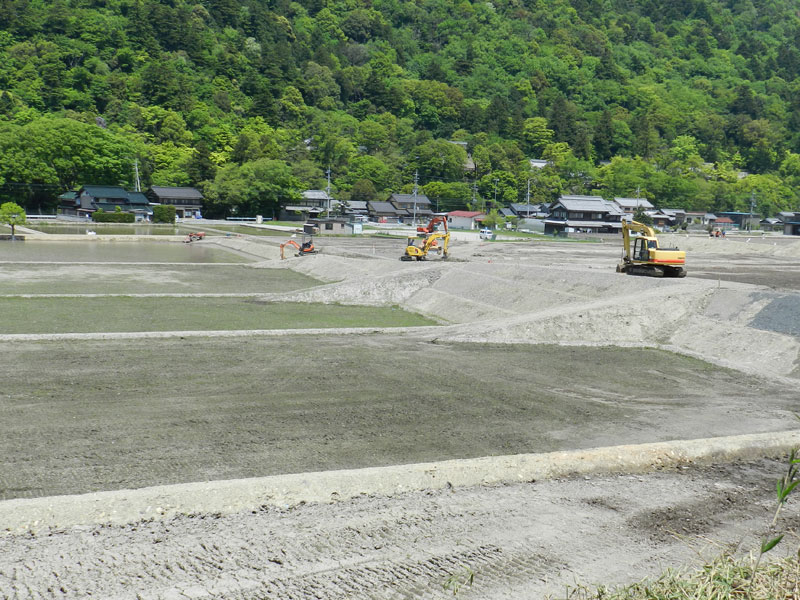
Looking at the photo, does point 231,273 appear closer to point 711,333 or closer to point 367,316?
point 367,316

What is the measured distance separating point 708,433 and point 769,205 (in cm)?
12305

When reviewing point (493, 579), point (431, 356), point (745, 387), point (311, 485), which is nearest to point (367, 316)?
point (431, 356)

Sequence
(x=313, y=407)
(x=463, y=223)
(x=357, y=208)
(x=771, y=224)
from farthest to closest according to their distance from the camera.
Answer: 1. (x=771, y=224)
2. (x=357, y=208)
3. (x=463, y=223)
4. (x=313, y=407)

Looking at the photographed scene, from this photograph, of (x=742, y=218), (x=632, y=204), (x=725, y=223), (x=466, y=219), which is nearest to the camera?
(x=466, y=219)

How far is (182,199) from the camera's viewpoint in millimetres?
88000

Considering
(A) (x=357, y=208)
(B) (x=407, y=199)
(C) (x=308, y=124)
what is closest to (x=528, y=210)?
(B) (x=407, y=199)

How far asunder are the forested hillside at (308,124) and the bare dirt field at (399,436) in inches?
2970

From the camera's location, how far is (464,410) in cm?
1004

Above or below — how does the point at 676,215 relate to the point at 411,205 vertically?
below

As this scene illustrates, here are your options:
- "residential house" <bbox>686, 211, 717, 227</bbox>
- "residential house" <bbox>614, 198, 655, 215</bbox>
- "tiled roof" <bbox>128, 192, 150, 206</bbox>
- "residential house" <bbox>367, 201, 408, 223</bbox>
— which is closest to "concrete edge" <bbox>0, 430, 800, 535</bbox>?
"tiled roof" <bbox>128, 192, 150, 206</bbox>

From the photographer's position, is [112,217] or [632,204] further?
A: [632,204]

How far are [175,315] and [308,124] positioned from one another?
424 ft

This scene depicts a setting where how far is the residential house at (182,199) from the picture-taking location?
87.2 metres

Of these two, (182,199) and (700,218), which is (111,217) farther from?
(700,218)
